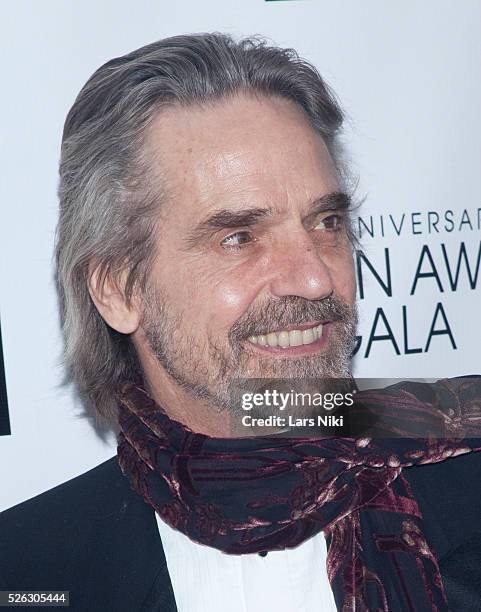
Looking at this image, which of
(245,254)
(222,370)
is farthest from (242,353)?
(245,254)

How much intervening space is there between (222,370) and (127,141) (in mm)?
502

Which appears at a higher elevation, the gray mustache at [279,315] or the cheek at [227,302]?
the cheek at [227,302]

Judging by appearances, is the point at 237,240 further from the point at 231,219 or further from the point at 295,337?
the point at 295,337

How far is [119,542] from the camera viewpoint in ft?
6.38

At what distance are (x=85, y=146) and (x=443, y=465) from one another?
3.15 feet

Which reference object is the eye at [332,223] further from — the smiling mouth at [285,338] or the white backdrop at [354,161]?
the white backdrop at [354,161]

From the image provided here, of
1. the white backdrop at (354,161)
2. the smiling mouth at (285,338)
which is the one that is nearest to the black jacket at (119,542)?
the white backdrop at (354,161)

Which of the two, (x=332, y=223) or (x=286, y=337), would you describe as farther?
(x=332, y=223)

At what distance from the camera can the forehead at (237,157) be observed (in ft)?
6.12

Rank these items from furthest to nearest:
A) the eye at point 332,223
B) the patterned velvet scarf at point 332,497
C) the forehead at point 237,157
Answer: the eye at point 332,223, the forehead at point 237,157, the patterned velvet scarf at point 332,497

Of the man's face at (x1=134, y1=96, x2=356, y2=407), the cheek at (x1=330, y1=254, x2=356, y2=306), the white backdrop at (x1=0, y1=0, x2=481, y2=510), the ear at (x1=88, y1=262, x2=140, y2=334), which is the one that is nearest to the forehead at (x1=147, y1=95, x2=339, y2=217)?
the man's face at (x1=134, y1=96, x2=356, y2=407)

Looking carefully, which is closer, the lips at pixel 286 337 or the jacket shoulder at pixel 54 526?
the lips at pixel 286 337

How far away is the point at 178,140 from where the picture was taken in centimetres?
193

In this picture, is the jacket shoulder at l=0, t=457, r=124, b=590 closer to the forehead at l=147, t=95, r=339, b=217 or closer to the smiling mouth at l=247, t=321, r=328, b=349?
the smiling mouth at l=247, t=321, r=328, b=349
